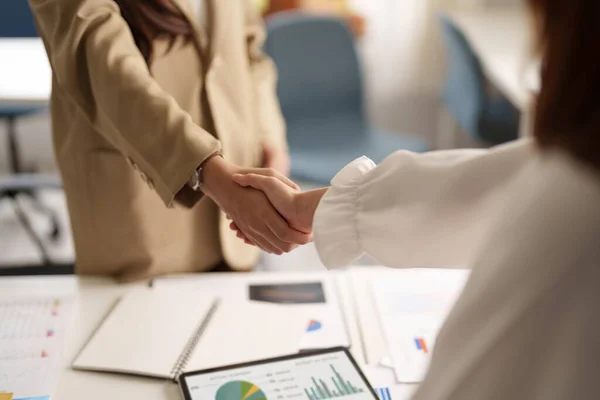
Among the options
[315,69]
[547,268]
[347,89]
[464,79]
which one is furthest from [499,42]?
[547,268]

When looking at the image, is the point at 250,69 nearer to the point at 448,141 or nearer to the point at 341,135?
the point at 341,135

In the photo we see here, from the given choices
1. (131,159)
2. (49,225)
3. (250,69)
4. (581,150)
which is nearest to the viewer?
(581,150)

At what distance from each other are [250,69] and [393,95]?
6.28 feet

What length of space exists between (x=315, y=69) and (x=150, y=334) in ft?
5.97

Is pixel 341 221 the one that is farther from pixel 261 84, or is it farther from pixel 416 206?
pixel 261 84

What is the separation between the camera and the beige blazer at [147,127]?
1.00 metres

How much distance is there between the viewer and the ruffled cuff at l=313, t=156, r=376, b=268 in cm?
81

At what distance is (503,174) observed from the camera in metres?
0.67

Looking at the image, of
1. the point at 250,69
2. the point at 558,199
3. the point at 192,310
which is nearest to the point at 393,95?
the point at 250,69

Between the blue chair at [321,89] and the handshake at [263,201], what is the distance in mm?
1539

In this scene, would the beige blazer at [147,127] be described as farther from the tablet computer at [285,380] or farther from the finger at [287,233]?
the tablet computer at [285,380]

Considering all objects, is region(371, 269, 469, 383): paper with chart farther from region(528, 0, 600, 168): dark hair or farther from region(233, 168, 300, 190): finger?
region(528, 0, 600, 168): dark hair

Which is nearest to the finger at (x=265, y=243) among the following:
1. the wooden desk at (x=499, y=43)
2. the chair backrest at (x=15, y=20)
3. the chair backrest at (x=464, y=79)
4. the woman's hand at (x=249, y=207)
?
the woman's hand at (x=249, y=207)

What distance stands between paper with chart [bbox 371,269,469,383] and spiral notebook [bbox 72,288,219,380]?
281 millimetres
